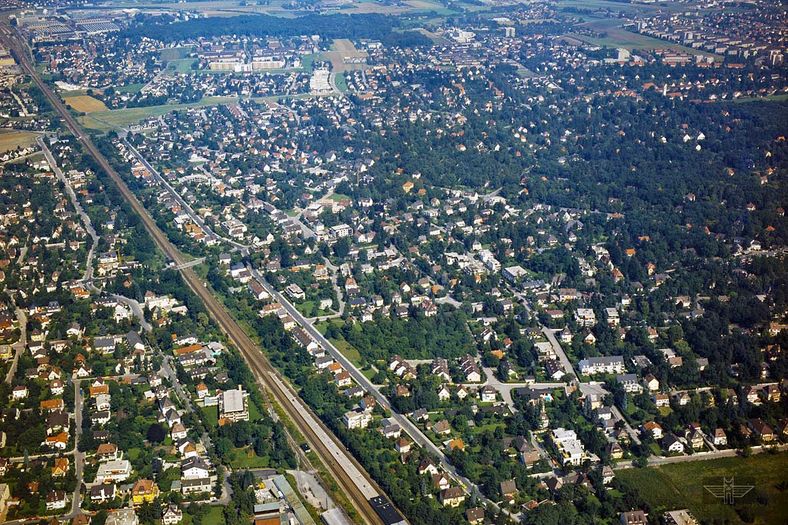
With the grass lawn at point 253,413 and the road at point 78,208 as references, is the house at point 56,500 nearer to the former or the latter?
the grass lawn at point 253,413

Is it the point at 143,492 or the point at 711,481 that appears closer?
the point at 143,492

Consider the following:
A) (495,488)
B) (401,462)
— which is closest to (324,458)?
(401,462)

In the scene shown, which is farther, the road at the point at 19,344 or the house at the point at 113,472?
the road at the point at 19,344

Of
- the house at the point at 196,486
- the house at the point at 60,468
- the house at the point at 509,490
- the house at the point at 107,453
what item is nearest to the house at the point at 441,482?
the house at the point at 509,490

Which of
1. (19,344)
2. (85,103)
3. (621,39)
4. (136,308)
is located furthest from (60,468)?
(621,39)

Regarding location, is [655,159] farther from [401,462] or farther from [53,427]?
[53,427]

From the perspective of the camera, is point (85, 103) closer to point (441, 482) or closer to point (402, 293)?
point (402, 293)
